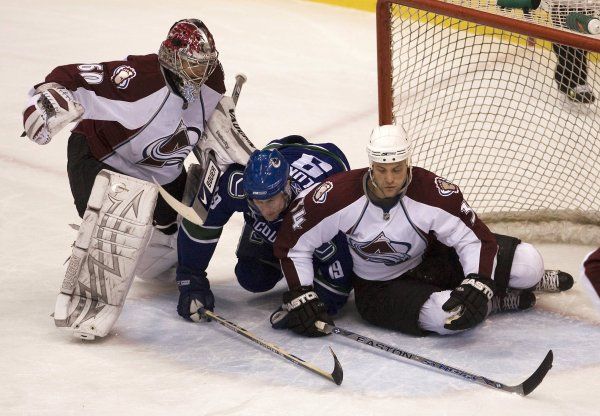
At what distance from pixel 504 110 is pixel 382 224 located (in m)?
1.19

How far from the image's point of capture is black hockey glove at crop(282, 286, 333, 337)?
338cm

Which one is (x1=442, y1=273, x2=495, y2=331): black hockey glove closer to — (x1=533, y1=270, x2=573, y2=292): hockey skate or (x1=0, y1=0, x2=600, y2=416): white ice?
(x1=0, y1=0, x2=600, y2=416): white ice

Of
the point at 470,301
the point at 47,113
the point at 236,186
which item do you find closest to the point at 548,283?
the point at 470,301

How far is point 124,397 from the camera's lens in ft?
10.1

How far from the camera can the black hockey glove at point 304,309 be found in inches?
133

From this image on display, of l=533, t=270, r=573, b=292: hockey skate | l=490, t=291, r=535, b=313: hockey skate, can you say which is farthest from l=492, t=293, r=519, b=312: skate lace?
l=533, t=270, r=573, b=292: hockey skate

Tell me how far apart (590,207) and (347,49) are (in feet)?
9.47

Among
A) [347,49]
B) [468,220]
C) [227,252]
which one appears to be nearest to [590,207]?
[468,220]

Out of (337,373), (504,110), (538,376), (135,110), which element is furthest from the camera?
(504,110)

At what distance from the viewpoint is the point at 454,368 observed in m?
3.15

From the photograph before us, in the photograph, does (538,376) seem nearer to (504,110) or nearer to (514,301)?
(514,301)

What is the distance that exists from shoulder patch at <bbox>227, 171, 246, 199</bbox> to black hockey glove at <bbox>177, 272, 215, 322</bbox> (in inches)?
12.4

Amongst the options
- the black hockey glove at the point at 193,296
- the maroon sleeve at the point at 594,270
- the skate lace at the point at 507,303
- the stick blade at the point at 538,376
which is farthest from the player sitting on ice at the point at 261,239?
the maroon sleeve at the point at 594,270

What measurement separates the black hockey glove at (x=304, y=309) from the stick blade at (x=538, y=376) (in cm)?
65
